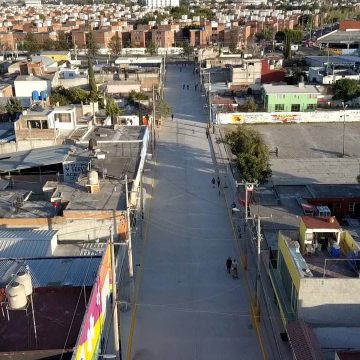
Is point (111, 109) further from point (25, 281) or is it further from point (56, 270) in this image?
point (25, 281)

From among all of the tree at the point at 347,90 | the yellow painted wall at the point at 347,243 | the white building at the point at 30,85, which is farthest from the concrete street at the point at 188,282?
the tree at the point at 347,90

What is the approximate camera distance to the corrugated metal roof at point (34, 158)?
2303 centimetres

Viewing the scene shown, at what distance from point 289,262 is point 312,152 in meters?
18.7

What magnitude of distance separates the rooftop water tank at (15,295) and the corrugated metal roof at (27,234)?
4.96 meters

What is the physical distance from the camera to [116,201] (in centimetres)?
1820

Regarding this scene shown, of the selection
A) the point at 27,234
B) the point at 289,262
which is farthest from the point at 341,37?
the point at 27,234

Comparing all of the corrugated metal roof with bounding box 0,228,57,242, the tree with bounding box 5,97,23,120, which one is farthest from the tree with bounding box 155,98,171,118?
the corrugated metal roof with bounding box 0,228,57,242

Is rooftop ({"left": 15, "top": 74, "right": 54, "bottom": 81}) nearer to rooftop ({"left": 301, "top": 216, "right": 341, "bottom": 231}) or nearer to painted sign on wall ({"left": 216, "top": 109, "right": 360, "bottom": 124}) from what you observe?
painted sign on wall ({"left": 216, "top": 109, "right": 360, "bottom": 124})

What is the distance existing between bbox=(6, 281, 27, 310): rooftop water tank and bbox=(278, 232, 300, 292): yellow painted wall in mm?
6485

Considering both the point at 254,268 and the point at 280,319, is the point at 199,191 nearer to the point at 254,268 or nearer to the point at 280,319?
the point at 254,268

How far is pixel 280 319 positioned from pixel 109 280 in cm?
493

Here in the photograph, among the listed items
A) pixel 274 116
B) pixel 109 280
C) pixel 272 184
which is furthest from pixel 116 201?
pixel 274 116

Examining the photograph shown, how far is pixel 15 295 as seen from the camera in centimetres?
1036

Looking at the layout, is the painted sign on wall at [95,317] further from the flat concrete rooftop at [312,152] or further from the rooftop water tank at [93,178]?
the flat concrete rooftop at [312,152]
